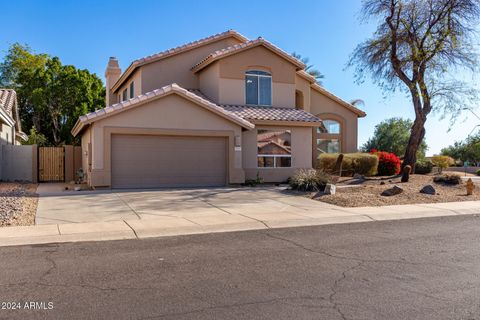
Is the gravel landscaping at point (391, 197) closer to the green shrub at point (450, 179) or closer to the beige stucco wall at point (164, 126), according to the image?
the green shrub at point (450, 179)

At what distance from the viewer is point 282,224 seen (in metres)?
10.8

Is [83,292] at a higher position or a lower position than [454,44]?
lower

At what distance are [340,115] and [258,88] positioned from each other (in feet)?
27.5

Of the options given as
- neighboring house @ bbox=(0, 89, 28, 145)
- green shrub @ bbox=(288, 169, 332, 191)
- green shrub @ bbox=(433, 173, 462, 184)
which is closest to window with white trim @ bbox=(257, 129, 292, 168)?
green shrub @ bbox=(288, 169, 332, 191)

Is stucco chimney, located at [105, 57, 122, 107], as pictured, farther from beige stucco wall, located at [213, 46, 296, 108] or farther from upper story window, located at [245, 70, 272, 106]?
upper story window, located at [245, 70, 272, 106]

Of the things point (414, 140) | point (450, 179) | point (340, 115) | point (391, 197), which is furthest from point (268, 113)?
point (414, 140)

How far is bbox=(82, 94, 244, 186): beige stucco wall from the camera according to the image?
17609mm

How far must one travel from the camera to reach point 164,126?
1864cm

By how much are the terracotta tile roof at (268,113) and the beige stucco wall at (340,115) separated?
5.82 m

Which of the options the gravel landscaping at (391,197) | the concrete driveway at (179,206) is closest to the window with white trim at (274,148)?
the concrete driveway at (179,206)

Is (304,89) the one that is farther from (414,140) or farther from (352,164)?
(414,140)

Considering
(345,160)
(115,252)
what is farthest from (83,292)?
(345,160)

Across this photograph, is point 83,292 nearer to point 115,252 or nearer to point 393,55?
point 115,252

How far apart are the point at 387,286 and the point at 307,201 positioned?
9.18 metres
